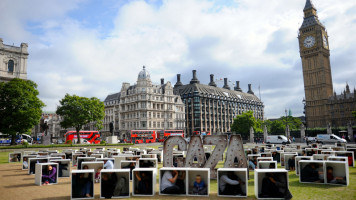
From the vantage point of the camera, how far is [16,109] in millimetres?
44188

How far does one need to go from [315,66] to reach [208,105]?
156 feet

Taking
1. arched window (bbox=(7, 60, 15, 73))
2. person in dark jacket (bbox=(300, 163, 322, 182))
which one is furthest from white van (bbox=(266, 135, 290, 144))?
arched window (bbox=(7, 60, 15, 73))

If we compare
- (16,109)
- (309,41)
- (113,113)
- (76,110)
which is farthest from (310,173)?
(309,41)

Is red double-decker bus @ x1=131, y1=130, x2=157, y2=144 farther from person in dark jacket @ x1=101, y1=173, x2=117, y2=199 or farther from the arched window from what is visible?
person in dark jacket @ x1=101, y1=173, x2=117, y2=199

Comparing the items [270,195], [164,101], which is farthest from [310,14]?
[270,195]

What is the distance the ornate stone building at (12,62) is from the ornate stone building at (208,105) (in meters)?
61.6

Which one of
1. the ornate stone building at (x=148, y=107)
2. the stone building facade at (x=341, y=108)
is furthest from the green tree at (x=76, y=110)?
the stone building facade at (x=341, y=108)

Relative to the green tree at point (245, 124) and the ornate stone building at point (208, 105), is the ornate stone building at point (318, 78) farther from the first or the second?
the green tree at point (245, 124)

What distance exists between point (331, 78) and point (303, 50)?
18.4 m

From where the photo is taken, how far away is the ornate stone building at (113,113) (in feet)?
333

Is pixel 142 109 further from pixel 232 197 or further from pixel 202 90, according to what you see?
pixel 232 197

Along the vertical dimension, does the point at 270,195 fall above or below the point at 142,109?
below

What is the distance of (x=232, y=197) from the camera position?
1102 cm

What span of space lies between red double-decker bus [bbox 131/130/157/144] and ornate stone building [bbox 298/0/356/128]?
7253 cm
